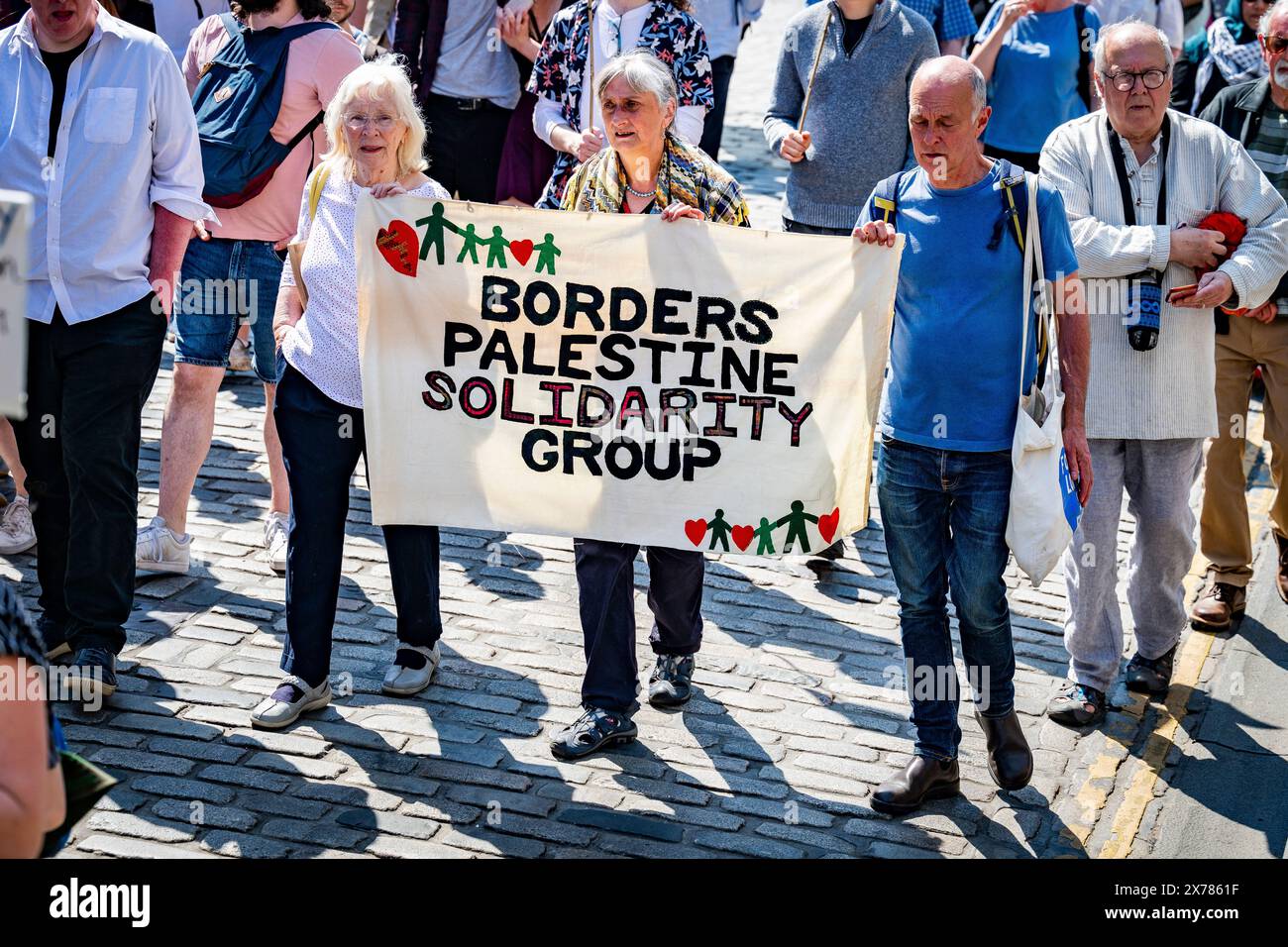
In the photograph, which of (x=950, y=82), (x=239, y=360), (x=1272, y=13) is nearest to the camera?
(x=950, y=82)

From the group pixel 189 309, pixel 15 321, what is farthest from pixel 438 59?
pixel 15 321

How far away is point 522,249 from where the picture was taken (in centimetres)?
557

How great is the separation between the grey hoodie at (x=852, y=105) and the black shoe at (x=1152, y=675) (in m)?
2.44

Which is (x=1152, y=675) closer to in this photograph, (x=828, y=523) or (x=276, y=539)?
(x=828, y=523)

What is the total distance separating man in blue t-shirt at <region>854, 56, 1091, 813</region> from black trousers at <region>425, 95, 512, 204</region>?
387cm

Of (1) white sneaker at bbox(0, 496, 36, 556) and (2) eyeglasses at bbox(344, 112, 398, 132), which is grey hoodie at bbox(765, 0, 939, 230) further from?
(1) white sneaker at bbox(0, 496, 36, 556)

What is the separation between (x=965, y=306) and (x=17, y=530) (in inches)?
177

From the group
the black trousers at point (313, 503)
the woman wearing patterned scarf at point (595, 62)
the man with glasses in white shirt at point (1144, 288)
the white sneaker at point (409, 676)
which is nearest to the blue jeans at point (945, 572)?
the man with glasses in white shirt at point (1144, 288)

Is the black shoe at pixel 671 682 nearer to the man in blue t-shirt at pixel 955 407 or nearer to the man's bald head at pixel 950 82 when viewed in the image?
the man in blue t-shirt at pixel 955 407

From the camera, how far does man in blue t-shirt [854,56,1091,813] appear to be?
5.10m

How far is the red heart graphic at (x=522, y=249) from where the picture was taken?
219 inches

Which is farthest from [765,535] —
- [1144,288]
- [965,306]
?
[1144,288]

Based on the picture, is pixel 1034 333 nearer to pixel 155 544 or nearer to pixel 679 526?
pixel 679 526

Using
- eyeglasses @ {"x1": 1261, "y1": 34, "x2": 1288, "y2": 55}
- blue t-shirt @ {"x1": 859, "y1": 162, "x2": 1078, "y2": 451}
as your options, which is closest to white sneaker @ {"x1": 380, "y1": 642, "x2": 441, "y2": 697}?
blue t-shirt @ {"x1": 859, "y1": 162, "x2": 1078, "y2": 451}
